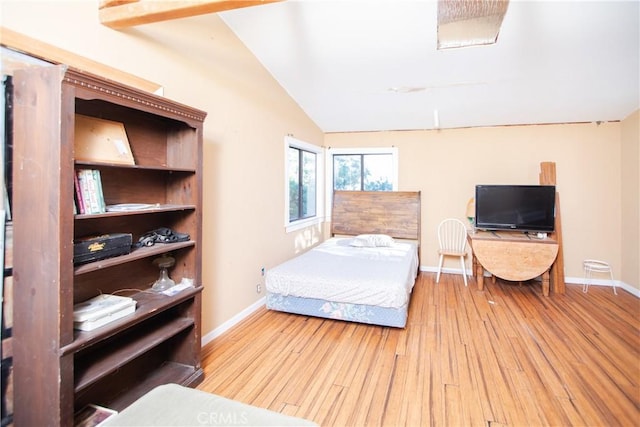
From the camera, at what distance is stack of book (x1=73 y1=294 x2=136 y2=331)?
1.46 meters

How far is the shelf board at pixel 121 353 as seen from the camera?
146 centimetres

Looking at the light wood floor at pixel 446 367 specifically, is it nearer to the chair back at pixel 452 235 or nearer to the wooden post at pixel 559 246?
the wooden post at pixel 559 246

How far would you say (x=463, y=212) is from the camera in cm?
473

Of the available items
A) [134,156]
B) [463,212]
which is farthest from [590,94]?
[134,156]

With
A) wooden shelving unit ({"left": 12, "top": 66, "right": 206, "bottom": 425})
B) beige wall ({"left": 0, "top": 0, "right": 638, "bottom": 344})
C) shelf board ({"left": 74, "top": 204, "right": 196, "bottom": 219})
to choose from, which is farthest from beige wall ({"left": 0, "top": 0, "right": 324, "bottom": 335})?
shelf board ({"left": 74, "top": 204, "right": 196, "bottom": 219})

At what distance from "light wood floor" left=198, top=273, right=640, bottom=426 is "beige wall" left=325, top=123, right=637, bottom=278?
116 centimetres

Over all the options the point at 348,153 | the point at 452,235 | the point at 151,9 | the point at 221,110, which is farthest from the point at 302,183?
the point at 151,9

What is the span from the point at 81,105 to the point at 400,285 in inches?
99.9

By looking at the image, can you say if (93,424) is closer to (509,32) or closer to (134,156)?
(134,156)

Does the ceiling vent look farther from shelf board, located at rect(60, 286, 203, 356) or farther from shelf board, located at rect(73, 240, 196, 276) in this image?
shelf board, located at rect(60, 286, 203, 356)

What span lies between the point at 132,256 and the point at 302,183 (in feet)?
10.6

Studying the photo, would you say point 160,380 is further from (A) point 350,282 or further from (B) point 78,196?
(A) point 350,282

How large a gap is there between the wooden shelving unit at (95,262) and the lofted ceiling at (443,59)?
716 mm

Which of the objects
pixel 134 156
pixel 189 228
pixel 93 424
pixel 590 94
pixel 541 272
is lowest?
pixel 93 424
